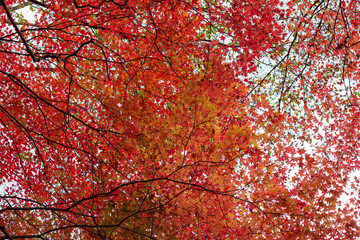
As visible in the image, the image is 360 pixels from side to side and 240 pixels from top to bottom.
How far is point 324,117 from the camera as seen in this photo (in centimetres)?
849

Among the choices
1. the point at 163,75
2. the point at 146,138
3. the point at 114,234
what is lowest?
the point at 114,234

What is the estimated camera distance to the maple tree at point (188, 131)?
14.1ft

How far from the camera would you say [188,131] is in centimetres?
492

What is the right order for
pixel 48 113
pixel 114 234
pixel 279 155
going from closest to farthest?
pixel 114 234, pixel 279 155, pixel 48 113

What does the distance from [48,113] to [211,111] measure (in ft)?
21.5

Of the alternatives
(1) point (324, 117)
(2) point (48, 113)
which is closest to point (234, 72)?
(1) point (324, 117)

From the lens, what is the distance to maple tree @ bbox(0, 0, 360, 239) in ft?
14.1

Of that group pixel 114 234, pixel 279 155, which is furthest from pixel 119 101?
pixel 279 155

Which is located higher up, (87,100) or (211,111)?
(87,100)

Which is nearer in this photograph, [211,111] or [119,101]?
[211,111]

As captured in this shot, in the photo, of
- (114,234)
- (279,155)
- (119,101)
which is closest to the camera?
(114,234)

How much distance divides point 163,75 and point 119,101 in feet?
4.96

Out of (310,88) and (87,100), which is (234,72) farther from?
(87,100)

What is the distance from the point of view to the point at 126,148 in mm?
6906
